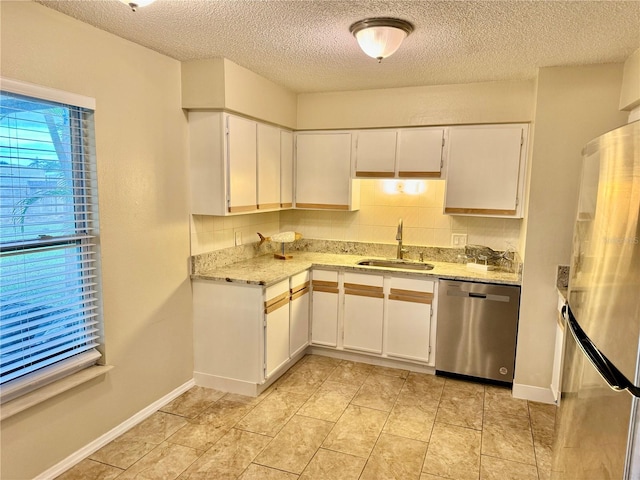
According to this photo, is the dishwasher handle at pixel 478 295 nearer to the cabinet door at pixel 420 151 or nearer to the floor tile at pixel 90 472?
the cabinet door at pixel 420 151

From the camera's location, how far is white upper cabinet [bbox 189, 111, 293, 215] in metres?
3.08

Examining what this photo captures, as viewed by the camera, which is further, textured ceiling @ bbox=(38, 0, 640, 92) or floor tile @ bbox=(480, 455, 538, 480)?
floor tile @ bbox=(480, 455, 538, 480)

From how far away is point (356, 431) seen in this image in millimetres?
2779

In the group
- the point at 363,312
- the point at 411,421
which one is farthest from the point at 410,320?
the point at 411,421

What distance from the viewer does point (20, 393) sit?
209cm

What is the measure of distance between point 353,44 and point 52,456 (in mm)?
2847

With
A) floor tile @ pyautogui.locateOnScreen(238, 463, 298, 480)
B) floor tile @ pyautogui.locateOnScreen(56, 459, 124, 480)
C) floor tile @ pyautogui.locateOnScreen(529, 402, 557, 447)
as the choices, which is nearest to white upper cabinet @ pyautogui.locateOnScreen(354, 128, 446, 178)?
floor tile @ pyautogui.locateOnScreen(529, 402, 557, 447)

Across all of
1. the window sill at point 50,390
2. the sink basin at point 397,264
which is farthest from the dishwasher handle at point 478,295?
the window sill at point 50,390

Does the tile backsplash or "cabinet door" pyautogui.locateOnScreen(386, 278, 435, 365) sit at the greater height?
the tile backsplash

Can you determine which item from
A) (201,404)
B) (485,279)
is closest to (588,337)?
(485,279)

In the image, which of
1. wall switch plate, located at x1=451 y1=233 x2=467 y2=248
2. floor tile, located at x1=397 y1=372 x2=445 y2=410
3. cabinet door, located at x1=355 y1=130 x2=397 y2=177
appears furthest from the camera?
wall switch plate, located at x1=451 y1=233 x2=467 y2=248

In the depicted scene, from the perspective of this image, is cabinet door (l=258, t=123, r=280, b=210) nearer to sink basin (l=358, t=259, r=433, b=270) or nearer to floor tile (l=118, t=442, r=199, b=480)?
sink basin (l=358, t=259, r=433, b=270)

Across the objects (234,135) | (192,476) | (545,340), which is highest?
(234,135)

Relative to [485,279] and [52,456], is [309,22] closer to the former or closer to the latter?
[485,279]
